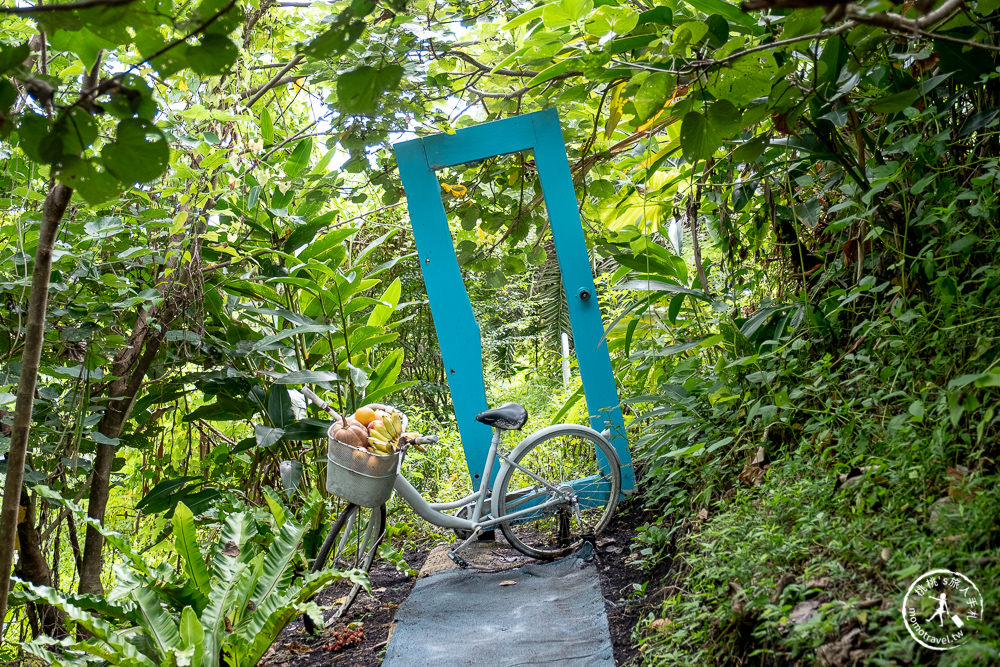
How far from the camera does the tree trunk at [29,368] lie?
1.30m

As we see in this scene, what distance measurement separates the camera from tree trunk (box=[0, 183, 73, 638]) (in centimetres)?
130

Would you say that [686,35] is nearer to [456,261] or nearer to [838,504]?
[838,504]

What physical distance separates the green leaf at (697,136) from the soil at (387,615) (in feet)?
4.71

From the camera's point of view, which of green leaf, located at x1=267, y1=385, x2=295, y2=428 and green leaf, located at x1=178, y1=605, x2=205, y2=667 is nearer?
green leaf, located at x1=178, y1=605, x2=205, y2=667

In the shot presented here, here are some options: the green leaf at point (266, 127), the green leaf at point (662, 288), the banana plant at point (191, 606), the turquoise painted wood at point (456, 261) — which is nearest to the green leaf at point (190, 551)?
the banana plant at point (191, 606)

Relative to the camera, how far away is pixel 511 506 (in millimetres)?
3488

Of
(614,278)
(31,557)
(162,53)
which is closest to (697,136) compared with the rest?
(162,53)

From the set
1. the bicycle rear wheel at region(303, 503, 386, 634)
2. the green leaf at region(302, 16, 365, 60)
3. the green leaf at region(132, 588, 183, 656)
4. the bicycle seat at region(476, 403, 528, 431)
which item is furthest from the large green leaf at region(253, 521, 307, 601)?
the green leaf at region(302, 16, 365, 60)

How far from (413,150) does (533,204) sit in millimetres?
697

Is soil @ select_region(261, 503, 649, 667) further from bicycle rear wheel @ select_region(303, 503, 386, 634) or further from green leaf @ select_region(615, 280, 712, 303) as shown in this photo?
green leaf @ select_region(615, 280, 712, 303)

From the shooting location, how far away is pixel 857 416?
7.08ft

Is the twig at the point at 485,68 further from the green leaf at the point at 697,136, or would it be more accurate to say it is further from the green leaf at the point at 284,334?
the green leaf at the point at 697,136

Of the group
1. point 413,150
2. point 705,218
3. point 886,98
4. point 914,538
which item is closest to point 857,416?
point 914,538

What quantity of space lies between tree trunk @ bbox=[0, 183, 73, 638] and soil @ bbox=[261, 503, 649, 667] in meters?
1.47
